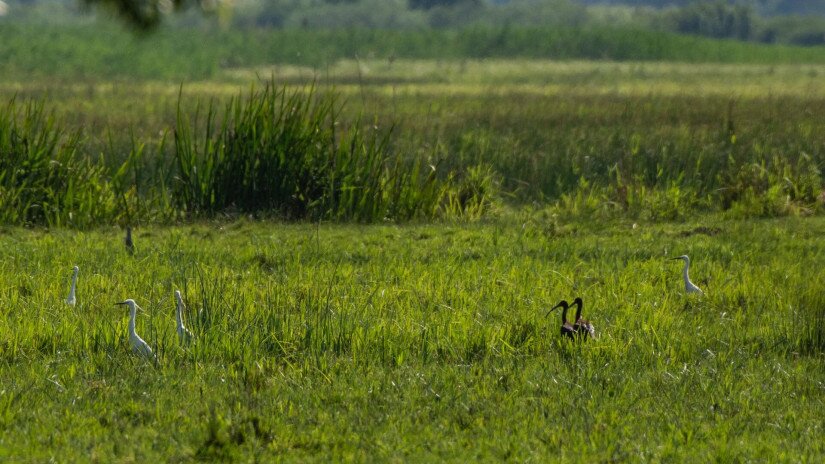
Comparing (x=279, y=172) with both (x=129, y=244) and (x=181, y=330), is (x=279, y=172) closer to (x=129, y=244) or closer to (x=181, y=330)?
(x=129, y=244)

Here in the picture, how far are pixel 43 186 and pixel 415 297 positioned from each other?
6638mm

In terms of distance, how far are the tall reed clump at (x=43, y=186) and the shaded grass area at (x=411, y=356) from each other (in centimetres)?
191

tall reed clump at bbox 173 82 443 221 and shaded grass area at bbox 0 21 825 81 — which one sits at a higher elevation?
tall reed clump at bbox 173 82 443 221

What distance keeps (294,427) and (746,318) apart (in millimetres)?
4383

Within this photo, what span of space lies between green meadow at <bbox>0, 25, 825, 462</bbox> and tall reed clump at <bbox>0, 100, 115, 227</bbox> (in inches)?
1.6

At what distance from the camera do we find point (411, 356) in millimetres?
9039

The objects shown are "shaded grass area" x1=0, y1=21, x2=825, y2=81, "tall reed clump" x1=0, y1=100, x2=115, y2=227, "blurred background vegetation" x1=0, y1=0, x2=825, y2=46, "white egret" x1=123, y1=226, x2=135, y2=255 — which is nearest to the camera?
"white egret" x1=123, y1=226, x2=135, y2=255

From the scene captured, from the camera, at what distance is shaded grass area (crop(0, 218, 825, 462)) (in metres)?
7.29

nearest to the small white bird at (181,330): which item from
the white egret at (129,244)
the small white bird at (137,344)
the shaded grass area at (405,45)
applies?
the small white bird at (137,344)

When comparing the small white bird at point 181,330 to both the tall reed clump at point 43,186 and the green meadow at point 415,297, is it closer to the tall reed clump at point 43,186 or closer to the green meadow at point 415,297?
the green meadow at point 415,297

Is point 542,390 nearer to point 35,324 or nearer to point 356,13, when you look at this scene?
point 35,324

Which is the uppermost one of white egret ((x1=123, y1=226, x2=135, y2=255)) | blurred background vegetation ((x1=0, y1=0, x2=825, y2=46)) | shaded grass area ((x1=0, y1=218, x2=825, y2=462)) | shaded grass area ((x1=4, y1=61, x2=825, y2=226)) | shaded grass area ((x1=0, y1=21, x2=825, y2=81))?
shaded grass area ((x1=0, y1=218, x2=825, y2=462))

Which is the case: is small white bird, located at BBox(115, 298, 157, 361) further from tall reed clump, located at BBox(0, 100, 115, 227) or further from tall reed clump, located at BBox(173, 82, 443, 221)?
tall reed clump, located at BBox(173, 82, 443, 221)

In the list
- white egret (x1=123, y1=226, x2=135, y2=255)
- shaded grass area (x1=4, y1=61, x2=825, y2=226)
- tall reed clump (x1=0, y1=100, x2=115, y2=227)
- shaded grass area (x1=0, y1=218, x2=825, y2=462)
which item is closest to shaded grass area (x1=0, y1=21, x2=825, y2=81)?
shaded grass area (x1=4, y1=61, x2=825, y2=226)
